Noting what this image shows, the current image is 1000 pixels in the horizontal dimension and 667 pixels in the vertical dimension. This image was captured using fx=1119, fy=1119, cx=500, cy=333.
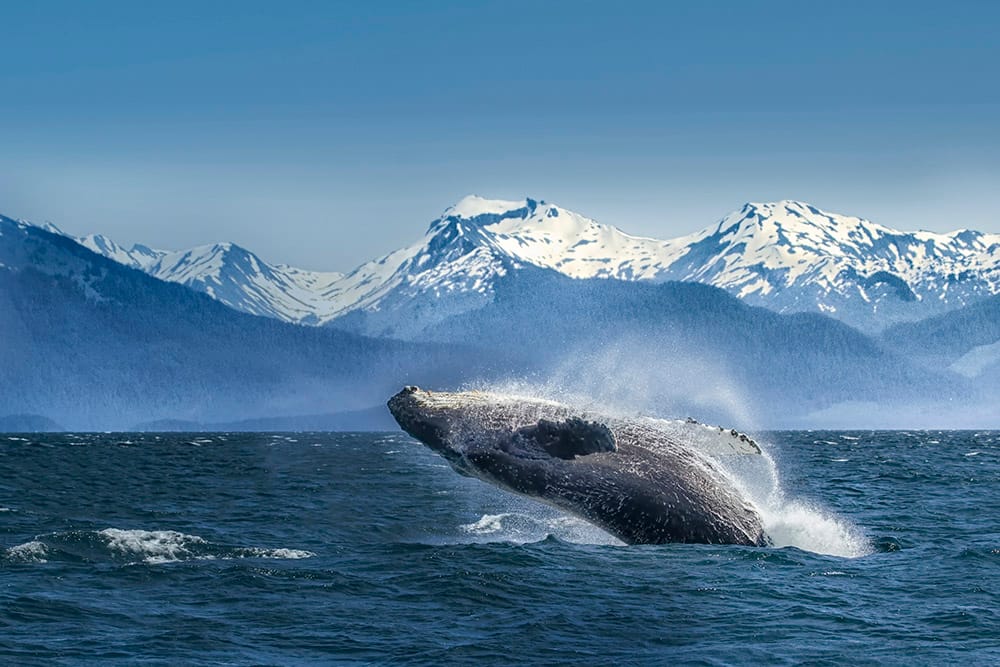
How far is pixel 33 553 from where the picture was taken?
818 inches

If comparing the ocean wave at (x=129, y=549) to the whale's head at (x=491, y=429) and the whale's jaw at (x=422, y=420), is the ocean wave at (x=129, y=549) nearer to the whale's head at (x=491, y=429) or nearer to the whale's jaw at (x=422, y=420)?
the whale's jaw at (x=422, y=420)

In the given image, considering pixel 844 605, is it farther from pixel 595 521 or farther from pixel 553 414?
pixel 553 414

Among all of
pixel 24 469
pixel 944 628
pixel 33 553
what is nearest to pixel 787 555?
pixel 944 628

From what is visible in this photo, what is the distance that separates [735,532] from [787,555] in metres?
1.38

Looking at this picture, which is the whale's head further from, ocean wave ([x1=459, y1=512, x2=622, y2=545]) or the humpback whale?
ocean wave ([x1=459, y1=512, x2=622, y2=545])

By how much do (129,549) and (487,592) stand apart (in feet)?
26.5

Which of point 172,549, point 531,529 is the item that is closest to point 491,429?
point 172,549

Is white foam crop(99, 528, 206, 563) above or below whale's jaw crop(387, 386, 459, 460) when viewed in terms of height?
below

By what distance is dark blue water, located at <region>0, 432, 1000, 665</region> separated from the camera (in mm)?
13383

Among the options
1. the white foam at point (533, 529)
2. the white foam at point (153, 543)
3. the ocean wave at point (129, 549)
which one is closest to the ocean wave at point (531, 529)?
the white foam at point (533, 529)

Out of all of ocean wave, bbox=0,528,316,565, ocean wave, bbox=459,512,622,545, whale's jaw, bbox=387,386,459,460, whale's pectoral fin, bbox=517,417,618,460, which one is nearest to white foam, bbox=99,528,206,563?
ocean wave, bbox=0,528,316,565

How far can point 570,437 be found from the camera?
17297mm

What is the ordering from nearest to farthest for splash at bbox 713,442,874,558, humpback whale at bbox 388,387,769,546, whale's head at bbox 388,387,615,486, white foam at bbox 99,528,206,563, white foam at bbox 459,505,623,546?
whale's head at bbox 388,387,615,486, humpback whale at bbox 388,387,769,546, splash at bbox 713,442,874,558, white foam at bbox 99,528,206,563, white foam at bbox 459,505,623,546

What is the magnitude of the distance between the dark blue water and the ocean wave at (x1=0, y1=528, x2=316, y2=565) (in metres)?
0.07
